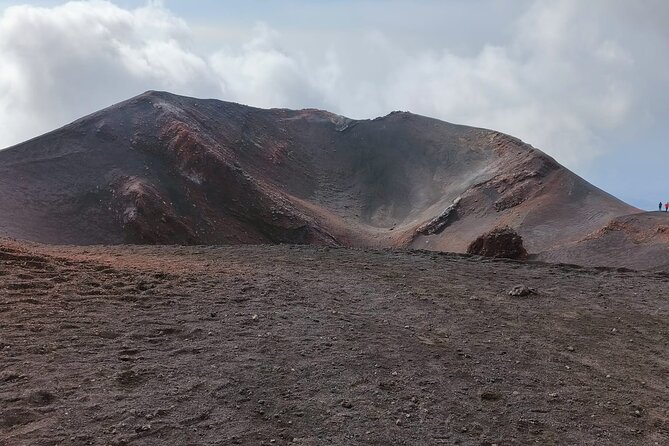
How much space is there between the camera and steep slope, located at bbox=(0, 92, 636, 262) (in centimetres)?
2252

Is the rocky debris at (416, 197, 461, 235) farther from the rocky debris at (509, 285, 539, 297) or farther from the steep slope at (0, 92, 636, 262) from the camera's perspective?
the rocky debris at (509, 285, 539, 297)

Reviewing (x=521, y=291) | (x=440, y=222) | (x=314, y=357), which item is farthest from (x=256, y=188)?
(x=314, y=357)

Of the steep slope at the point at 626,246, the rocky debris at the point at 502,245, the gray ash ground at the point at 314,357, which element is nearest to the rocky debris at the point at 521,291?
the gray ash ground at the point at 314,357

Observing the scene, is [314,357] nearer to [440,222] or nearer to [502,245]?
[502,245]

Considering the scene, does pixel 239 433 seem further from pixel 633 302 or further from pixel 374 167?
pixel 374 167

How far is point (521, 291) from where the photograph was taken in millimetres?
10742

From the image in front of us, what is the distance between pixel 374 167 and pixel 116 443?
3294 cm

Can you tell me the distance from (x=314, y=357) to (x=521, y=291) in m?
5.07

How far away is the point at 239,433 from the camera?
5.23 metres

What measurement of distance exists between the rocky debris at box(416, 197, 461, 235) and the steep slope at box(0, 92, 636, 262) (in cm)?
5

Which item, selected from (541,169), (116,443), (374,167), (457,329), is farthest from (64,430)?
(374,167)

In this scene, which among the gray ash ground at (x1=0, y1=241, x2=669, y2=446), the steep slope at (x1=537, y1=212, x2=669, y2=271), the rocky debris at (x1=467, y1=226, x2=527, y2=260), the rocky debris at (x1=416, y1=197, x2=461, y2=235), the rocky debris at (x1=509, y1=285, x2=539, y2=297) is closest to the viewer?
the gray ash ground at (x1=0, y1=241, x2=669, y2=446)

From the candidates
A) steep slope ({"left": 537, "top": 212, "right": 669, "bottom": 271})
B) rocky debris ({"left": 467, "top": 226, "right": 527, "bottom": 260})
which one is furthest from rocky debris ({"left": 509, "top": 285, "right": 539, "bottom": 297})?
steep slope ({"left": 537, "top": 212, "right": 669, "bottom": 271})

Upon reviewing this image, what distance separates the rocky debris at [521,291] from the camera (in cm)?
1070
